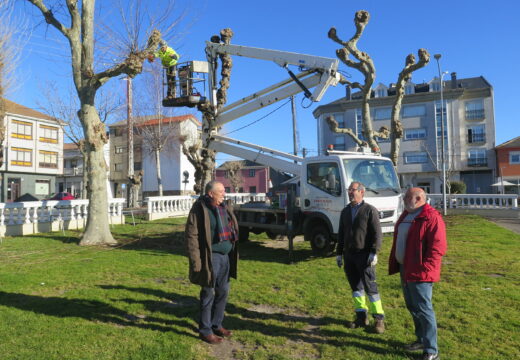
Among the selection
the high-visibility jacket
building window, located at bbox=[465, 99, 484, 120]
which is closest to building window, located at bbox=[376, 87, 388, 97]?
building window, located at bbox=[465, 99, 484, 120]

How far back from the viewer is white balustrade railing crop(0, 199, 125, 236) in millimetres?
13539

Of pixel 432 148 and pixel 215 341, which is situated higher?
pixel 432 148

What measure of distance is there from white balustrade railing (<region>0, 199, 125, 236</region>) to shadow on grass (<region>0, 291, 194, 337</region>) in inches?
332

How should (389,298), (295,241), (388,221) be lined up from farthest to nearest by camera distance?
1. (295,241)
2. (388,221)
3. (389,298)

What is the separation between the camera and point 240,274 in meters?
7.80

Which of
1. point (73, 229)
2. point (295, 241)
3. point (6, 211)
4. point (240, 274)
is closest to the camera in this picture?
point (240, 274)

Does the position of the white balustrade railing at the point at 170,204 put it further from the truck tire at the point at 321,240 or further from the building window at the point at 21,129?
the building window at the point at 21,129

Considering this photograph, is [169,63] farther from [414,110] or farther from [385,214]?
[414,110]

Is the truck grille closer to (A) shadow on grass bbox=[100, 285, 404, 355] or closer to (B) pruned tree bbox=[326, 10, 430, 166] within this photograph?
(A) shadow on grass bbox=[100, 285, 404, 355]

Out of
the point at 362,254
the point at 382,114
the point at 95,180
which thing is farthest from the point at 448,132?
the point at 362,254

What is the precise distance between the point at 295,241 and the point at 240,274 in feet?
15.0

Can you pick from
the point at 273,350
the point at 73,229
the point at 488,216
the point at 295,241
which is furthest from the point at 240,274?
the point at 488,216

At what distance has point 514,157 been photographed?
148 feet

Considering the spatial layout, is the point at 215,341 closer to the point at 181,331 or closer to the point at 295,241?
the point at 181,331
